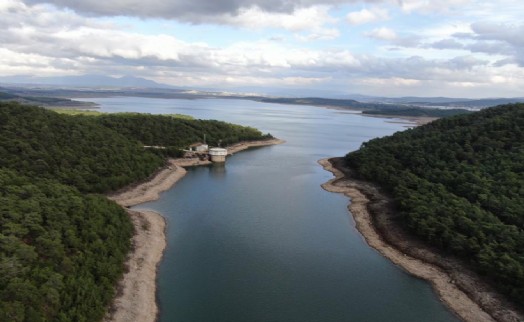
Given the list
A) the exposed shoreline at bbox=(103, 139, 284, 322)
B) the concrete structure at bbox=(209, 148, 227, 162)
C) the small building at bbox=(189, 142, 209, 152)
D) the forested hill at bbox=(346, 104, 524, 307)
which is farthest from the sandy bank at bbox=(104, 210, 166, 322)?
the small building at bbox=(189, 142, 209, 152)

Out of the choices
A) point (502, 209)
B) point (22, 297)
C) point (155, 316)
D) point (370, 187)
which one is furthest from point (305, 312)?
point (370, 187)

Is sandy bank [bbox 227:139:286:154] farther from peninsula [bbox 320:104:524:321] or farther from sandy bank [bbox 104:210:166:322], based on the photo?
sandy bank [bbox 104:210:166:322]

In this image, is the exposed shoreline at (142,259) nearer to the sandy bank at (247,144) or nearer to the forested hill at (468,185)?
the forested hill at (468,185)

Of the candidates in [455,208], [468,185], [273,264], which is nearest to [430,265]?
[455,208]

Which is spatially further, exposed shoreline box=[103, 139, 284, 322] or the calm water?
the calm water

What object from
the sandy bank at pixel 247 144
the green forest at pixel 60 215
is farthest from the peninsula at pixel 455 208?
the sandy bank at pixel 247 144

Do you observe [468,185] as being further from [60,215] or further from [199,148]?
[199,148]

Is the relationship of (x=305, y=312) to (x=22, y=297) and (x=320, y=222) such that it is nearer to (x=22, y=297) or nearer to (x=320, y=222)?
(x=22, y=297)
